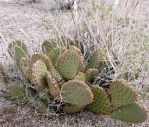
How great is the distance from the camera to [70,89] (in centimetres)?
269

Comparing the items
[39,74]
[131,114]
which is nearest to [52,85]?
[39,74]

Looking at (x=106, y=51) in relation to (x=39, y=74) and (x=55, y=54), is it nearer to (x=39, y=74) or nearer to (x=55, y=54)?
(x=55, y=54)

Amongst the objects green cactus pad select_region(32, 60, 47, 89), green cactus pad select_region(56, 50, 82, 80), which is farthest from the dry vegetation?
green cactus pad select_region(32, 60, 47, 89)

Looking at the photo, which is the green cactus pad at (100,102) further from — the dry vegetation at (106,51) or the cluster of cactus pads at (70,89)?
the dry vegetation at (106,51)

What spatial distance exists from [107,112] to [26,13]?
3197mm

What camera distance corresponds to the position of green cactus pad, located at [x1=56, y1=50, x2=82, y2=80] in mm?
2775

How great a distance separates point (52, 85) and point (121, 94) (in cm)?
50

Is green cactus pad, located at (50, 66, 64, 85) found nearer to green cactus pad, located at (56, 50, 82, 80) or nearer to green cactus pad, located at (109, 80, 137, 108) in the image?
green cactus pad, located at (56, 50, 82, 80)

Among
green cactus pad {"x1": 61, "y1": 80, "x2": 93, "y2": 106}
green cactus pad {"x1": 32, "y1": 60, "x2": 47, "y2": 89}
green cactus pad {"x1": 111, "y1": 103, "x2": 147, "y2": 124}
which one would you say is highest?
green cactus pad {"x1": 32, "y1": 60, "x2": 47, "y2": 89}

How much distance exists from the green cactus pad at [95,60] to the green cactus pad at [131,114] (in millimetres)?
433

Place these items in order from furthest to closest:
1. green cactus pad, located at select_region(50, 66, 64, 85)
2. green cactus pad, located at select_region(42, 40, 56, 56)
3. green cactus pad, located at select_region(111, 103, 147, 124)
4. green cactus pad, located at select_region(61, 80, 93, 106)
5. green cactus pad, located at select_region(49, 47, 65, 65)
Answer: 1. green cactus pad, located at select_region(42, 40, 56, 56)
2. green cactus pad, located at select_region(49, 47, 65, 65)
3. green cactus pad, located at select_region(50, 66, 64, 85)
4. green cactus pad, located at select_region(111, 103, 147, 124)
5. green cactus pad, located at select_region(61, 80, 93, 106)

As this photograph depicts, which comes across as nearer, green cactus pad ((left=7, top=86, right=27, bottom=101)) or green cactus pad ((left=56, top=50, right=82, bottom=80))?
green cactus pad ((left=56, top=50, right=82, bottom=80))

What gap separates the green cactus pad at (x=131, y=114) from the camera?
2.76 metres

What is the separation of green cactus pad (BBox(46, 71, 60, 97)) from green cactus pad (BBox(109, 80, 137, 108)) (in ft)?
1.32
